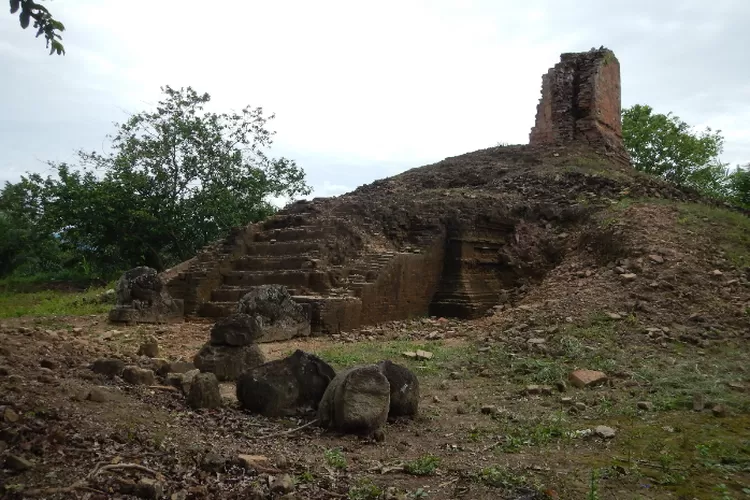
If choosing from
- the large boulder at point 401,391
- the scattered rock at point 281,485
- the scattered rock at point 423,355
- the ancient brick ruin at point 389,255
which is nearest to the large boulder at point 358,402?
the large boulder at point 401,391

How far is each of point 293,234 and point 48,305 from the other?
A: 528 cm

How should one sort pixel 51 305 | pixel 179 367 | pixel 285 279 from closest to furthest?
pixel 179 367, pixel 285 279, pixel 51 305

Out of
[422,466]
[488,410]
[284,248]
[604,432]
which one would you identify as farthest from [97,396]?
[284,248]

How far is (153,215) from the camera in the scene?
703 inches

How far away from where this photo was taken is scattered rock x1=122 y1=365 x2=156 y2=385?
486 centimetres

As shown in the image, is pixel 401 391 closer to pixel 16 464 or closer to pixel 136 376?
pixel 136 376

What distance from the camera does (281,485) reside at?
3.13 meters

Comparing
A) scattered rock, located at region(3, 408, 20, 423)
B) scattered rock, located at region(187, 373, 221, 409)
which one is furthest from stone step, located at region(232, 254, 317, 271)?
scattered rock, located at region(3, 408, 20, 423)

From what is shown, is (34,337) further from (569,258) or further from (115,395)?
(569,258)

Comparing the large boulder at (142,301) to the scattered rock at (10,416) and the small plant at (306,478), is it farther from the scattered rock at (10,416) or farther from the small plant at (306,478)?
the small plant at (306,478)

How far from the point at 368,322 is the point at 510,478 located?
664 cm

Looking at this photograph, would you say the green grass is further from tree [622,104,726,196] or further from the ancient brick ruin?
tree [622,104,726,196]

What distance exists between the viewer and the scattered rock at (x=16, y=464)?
9.17 feet

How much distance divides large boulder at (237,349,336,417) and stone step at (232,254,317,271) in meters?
5.39
